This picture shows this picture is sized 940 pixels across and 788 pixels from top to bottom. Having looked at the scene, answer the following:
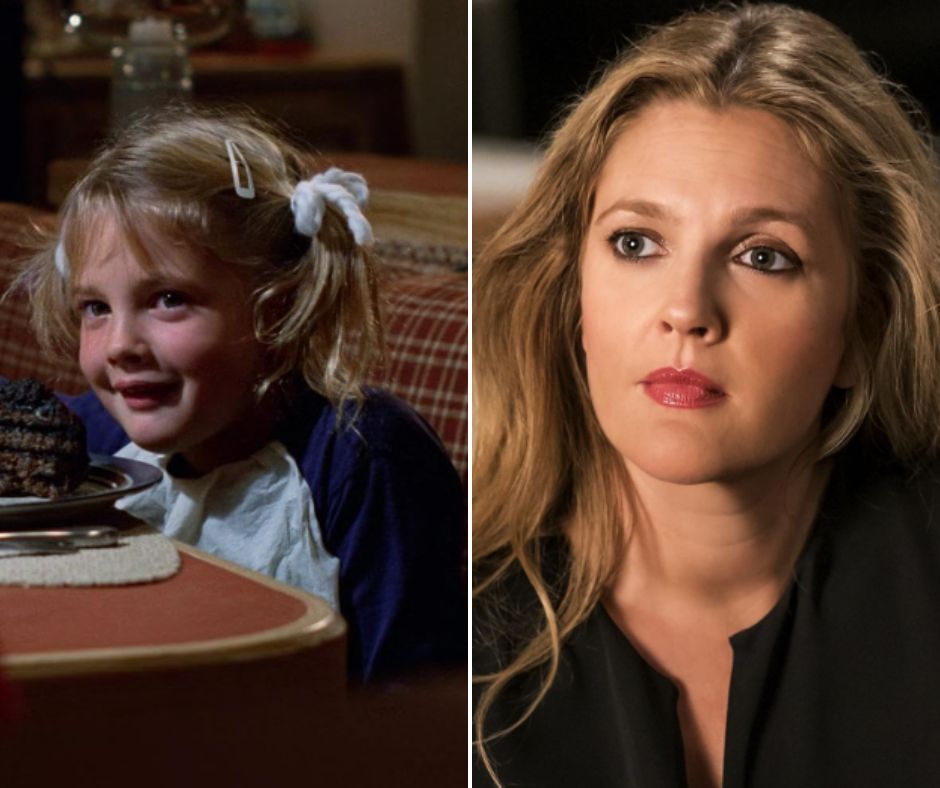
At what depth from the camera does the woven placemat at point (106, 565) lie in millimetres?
953

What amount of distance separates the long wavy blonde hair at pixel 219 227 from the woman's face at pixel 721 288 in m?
0.20

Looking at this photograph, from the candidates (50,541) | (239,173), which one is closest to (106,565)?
(50,541)

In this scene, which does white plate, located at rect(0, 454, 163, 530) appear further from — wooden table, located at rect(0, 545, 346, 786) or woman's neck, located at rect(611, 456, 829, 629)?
woman's neck, located at rect(611, 456, 829, 629)

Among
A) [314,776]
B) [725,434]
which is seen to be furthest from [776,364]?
[314,776]

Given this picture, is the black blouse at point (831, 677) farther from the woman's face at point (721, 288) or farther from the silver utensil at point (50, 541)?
the silver utensil at point (50, 541)

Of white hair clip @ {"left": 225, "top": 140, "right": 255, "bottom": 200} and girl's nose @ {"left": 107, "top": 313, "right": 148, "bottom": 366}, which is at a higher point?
white hair clip @ {"left": 225, "top": 140, "right": 255, "bottom": 200}

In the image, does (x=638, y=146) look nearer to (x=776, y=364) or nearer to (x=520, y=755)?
(x=776, y=364)

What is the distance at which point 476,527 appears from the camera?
3.61 feet

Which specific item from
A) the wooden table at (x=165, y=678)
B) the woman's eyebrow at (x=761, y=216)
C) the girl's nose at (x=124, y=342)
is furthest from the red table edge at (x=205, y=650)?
the woman's eyebrow at (x=761, y=216)

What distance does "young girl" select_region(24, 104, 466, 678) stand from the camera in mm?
987

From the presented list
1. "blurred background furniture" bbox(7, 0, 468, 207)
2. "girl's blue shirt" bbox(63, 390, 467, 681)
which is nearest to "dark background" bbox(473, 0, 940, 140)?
"blurred background furniture" bbox(7, 0, 468, 207)

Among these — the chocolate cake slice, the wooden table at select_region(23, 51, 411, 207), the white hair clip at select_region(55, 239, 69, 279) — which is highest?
the wooden table at select_region(23, 51, 411, 207)

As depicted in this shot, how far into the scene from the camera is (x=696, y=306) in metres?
0.96

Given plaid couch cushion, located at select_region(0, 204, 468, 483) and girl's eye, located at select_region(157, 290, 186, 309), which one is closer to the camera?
girl's eye, located at select_region(157, 290, 186, 309)
